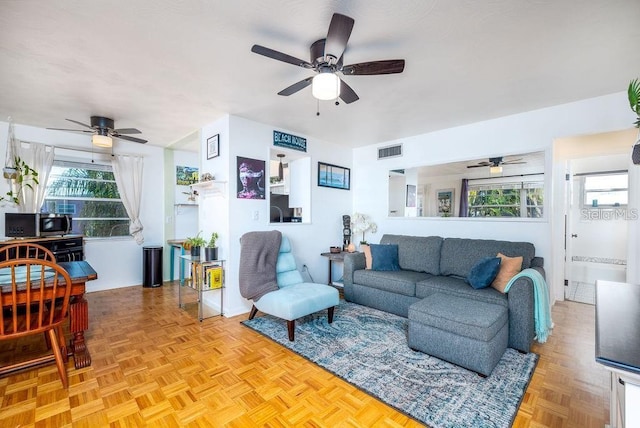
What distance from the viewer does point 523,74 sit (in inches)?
94.5

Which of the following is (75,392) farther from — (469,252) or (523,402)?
(469,252)

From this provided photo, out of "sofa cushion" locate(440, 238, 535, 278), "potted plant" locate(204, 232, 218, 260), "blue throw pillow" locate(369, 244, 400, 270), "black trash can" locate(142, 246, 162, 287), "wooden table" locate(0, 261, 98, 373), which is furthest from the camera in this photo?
"black trash can" locate(142, 246, 162, 287)

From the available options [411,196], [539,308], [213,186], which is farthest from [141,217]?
[539,308]

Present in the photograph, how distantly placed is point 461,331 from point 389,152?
3.05 metres

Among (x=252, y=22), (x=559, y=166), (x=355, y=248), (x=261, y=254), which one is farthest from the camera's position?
(x=355, y=248)

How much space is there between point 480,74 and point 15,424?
4.06 m

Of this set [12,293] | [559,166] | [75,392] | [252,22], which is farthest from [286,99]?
[559,166]

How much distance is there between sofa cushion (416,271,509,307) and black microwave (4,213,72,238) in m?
4.78

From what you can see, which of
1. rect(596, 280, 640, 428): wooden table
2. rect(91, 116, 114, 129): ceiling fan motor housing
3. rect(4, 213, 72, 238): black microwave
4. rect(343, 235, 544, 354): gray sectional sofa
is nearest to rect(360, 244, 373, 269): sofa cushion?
rect(343, 235, 544, 354): gray sectional sofa

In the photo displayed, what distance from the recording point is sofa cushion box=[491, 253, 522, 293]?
Answer: 9.11 ft

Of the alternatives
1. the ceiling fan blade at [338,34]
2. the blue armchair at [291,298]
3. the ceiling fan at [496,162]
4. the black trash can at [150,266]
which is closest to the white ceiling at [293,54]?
the ceiling fan blade at [338,34]

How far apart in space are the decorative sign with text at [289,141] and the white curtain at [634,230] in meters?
3.88

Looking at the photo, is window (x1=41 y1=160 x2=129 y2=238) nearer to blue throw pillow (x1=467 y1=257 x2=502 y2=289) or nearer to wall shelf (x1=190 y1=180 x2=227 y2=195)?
wall shelf (x1=190 y1=180 x2=227 y2=195)

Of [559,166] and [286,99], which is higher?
[286,99]
